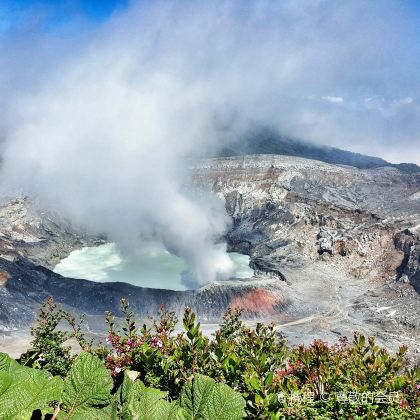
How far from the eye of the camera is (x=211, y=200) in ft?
254

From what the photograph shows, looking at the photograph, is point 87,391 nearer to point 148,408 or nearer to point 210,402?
point 148,408

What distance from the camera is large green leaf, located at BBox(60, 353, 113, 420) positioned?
3.15 metres

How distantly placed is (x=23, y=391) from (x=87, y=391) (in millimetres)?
587

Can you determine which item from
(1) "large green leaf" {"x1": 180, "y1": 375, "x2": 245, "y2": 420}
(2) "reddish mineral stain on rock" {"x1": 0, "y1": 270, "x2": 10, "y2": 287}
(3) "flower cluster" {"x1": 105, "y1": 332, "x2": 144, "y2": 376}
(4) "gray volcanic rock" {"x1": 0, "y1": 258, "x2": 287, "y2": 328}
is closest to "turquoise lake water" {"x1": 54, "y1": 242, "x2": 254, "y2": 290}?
(4) "gray volcanic rock" {"x1": 0, "y1": 258, "x2": 287, "y2": 328}

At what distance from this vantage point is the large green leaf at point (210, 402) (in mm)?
2969

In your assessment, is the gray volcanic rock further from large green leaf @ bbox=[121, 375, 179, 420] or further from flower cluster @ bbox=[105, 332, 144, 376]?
large green leaf @ bbox=[121, 375, 179, 420]

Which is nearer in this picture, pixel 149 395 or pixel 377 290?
pixel 149 395

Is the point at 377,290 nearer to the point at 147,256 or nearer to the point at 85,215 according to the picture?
the point at 147,256

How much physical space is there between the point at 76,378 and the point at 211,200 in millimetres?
74249

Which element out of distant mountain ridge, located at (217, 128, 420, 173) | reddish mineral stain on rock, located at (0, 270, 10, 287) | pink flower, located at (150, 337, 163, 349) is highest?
distant mountain ridge, located at (217, 128, 420, 173)

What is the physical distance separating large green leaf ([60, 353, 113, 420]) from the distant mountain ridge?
10696 cm

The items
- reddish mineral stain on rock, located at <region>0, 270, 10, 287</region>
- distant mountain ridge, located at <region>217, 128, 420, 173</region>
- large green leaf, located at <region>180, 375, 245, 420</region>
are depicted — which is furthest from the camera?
distant mountain ridge, located at <region>217, 128, 420, 173</region>

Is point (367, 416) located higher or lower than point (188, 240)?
lower

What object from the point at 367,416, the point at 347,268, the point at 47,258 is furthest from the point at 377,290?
the point at 367,416
